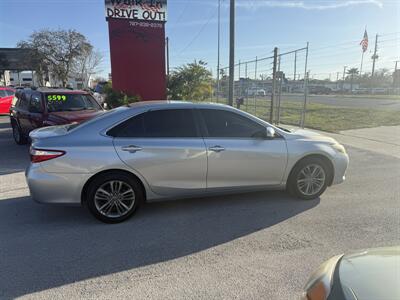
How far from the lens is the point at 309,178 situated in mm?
4977

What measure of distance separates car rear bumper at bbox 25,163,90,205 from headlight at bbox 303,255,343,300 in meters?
2.96

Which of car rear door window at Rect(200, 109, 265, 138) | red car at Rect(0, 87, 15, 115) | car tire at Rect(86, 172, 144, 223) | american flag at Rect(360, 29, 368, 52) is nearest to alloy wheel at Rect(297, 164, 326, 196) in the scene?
car rear door window at Rect(200, 109, 265, 138)

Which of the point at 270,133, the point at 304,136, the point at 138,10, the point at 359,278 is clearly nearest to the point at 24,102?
the point at 138,10

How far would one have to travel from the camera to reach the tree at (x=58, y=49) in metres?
41.5

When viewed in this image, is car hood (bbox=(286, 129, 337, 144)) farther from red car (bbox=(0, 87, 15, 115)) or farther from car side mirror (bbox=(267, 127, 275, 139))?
red car (bbox=(0, 87, 15, 115))

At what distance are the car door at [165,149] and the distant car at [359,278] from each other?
2.51m

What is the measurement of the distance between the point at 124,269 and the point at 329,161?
3.43 metres

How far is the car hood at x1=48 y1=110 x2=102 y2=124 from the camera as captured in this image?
7.24 meters

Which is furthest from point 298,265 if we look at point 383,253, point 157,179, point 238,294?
point 157,179

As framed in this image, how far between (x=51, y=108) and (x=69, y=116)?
1016mm

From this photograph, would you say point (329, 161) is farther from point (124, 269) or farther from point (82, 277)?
point (82, 277)

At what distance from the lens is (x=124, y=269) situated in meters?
3.21

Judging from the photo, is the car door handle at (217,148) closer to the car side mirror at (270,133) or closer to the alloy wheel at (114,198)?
the car side mirror at (270,133)

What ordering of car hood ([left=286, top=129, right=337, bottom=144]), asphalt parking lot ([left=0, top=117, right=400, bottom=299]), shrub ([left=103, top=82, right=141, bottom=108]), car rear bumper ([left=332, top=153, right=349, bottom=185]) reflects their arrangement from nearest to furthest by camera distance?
asphalt parking lot ([left=0, top=117, right=400, bottom=299]) < car hood ([left=286, top=129, right=337, bottom=144]) < car rear bumper ([left=332, top=153, right=349, bottom=185]) < shrub ([left=103, top=82, right=141, bottom=108])
